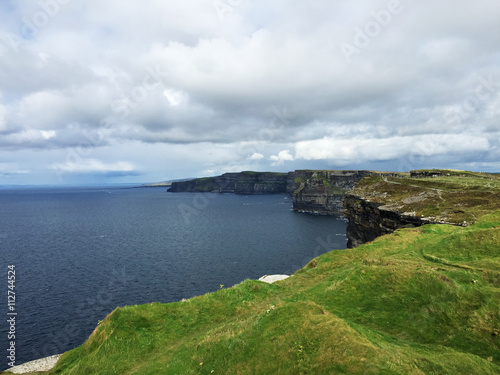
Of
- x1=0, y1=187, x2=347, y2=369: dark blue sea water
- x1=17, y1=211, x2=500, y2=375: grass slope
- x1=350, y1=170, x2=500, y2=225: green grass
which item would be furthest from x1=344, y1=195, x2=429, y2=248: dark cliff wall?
x1=17, y1=211, x2=500, y2=375: grass slope

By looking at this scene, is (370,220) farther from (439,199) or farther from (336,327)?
(336,327)

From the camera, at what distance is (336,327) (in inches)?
510

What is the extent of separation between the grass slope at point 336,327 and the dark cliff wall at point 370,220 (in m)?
28.5

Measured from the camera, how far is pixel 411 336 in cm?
1573

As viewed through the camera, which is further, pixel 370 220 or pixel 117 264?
pixel 117 264

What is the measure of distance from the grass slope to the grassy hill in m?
0.06

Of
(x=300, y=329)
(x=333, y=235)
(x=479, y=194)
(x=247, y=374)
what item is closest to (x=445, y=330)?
(x=300, y=329)

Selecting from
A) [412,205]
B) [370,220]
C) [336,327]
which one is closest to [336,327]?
[336,327]

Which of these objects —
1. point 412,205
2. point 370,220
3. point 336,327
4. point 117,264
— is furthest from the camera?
point 117,264

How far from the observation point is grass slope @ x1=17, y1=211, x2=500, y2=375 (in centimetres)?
1198

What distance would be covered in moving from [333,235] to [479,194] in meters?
68.1

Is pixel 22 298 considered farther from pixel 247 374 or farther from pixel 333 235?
pixel 333 235

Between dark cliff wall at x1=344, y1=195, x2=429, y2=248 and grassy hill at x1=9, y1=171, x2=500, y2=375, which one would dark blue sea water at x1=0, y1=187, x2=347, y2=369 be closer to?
dark cliff wall at x1=344, y1=195, x2=429, y2=248

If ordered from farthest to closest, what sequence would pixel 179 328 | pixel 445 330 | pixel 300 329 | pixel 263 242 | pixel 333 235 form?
pixel 333 235 → pixel 263 242 → pixel 179 328 → pixel 445 330 → pixel 300 329
